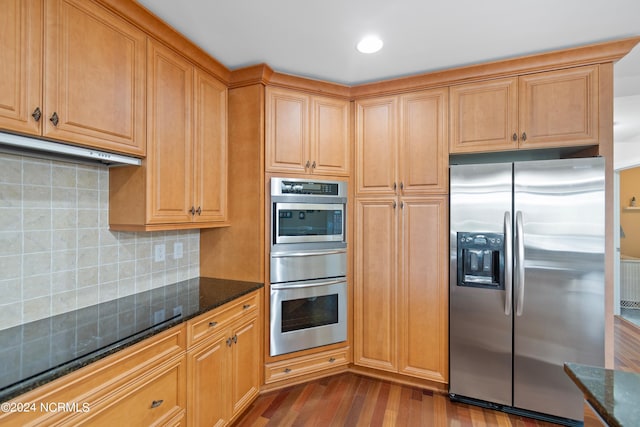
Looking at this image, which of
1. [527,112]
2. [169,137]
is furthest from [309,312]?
[527,112]

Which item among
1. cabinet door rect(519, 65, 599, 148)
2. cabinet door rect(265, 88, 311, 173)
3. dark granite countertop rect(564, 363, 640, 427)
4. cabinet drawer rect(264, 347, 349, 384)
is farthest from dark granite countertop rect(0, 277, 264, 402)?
cabinet door rect(519, 65, 599, 148)

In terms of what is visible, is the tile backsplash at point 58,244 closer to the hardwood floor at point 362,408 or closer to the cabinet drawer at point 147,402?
the cabinet drawer at point 147,402

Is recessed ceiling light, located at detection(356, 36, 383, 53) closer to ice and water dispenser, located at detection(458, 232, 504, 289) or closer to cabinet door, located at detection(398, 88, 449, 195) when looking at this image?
cabinet door, located at detection(398, 88, 449, 195)

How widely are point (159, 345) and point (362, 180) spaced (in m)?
1.86

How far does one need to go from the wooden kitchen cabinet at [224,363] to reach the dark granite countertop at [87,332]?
0.39ft

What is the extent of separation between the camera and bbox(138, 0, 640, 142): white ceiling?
1.60m

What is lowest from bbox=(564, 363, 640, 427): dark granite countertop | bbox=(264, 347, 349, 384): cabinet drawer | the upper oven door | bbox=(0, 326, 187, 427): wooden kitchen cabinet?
bbox=(264, 347, 349, 384): cabinet drawer

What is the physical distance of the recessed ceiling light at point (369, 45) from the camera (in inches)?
74.7

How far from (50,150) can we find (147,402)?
115 centimetres

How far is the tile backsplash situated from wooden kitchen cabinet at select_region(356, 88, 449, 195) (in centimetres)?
179

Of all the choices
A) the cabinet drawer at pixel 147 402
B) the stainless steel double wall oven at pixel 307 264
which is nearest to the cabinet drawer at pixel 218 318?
the cabinet drawer at pixel 147 402

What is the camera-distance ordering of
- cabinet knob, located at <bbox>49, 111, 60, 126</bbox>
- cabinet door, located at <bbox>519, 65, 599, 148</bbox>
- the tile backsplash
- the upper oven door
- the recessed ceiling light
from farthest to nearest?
the upper oven door → cabinet door, located at <bbox>519, 65, 599, 148</bbox> → the recessed ceiling light → the tile backsplash → cabinet knob, located at <bbox>49, 111, 60, 126</bbox>

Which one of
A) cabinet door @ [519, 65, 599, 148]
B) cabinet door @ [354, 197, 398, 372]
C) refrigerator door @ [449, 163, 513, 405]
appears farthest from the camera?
cabinet door @ [354, 197, 398, 372]

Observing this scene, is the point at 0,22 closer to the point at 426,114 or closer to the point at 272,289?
the point at 272,289
